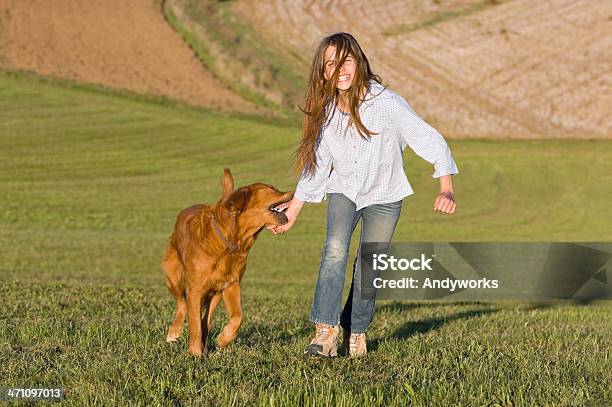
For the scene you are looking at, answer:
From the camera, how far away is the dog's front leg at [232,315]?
6.34m

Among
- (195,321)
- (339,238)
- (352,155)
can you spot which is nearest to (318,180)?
(352,155)

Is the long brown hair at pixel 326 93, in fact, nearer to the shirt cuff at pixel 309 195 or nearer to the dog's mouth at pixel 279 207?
the shirt cuff at pixel 309 195

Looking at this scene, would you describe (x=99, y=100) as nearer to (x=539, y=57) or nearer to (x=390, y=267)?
(x=539, y=57)

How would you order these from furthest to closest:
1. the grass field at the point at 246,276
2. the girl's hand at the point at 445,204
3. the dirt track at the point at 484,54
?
the dirt track at the point at 484,54 < the girl's hand at the point at 445,204 < the grass field at the point at 246,276

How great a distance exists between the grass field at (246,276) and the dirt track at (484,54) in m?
1.90

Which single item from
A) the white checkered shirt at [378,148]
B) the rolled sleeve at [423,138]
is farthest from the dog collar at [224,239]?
the rolled sleeve at [423,138]

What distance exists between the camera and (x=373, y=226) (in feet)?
20.1

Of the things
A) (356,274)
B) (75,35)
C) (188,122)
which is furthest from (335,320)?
(75,35)

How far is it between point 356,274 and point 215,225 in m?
0.98

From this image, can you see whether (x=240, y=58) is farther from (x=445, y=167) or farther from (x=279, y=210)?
(x=445, y=167)

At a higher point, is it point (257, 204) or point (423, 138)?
point (423, 138)

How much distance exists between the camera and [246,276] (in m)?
17.8

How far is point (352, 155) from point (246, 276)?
1195 centimetres

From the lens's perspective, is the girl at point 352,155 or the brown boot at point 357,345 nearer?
the girl at point 352,155
